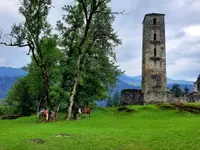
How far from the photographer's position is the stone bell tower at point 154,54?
8769cm

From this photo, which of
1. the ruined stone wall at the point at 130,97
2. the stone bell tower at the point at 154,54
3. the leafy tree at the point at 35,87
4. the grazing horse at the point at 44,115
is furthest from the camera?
the stone bell tower at the point at 154,54

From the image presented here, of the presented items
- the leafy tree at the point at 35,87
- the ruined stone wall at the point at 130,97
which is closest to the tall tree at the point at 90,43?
the leafy tree at the point at 35,87

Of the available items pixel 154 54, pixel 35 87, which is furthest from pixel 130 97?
pixel 35 87

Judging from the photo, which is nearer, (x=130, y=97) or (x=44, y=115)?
(x=44, y=115)

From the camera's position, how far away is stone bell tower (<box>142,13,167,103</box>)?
8769cm

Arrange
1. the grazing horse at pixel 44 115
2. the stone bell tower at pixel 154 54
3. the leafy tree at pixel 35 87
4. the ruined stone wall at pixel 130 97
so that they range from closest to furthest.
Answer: the grazing horse at pixel 44 115
the leafy tree at pixel 35 87
the ruined stone wall at pixel 130 97
the stone bell tower at pixel 154 54

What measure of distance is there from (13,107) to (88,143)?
73730 mm

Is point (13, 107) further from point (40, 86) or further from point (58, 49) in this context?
point (58, 49)

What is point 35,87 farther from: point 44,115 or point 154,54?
point 154,54

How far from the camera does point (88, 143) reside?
75.8ft

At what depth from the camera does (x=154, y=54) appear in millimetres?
88750

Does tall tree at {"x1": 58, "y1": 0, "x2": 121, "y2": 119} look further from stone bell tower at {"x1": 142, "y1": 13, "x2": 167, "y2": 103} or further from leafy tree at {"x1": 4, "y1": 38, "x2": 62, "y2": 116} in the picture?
stone bell tower at {"x1": 142, "y1": 13, "x2": 167, "y2": 103}

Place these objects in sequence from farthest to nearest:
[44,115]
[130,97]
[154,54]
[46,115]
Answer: [154,54] < [130,97] < [44,115] < [46,115]

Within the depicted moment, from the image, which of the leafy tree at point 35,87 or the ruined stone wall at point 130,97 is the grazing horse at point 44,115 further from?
the ruined stone wall at point 130,97
